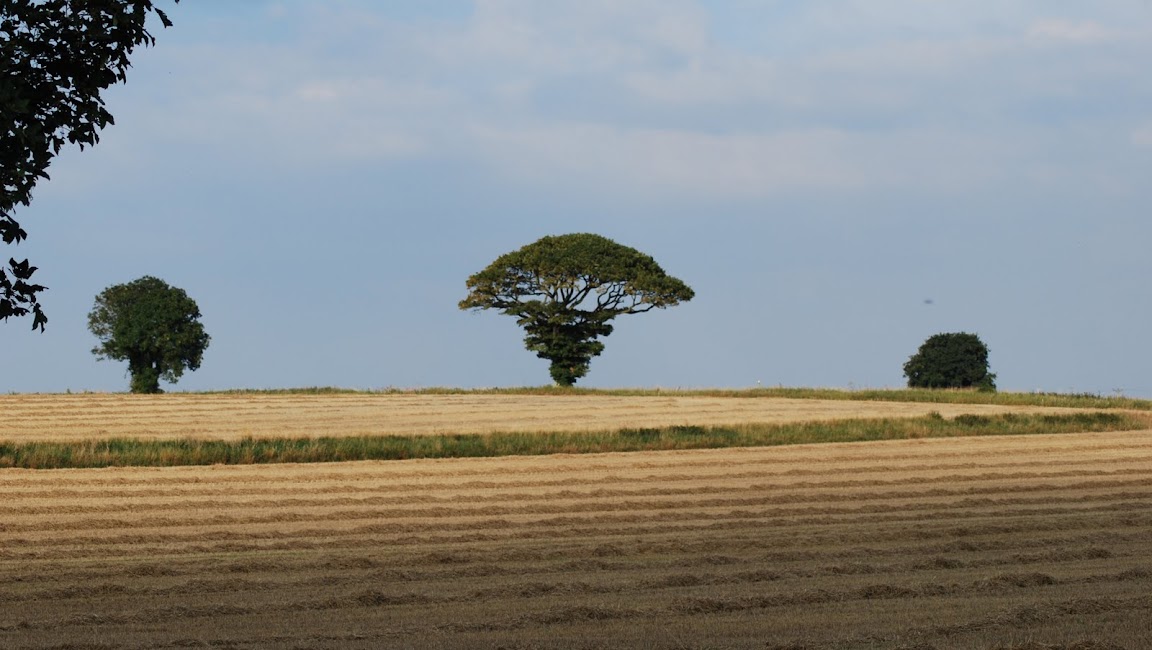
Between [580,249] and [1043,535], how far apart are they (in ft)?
180

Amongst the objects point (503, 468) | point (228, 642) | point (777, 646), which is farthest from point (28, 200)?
point (503, 468)

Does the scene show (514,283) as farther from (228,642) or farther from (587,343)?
(228,642)

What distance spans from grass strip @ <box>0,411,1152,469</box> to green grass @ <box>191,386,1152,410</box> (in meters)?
11.6

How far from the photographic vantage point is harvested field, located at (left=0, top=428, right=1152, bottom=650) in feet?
45.1

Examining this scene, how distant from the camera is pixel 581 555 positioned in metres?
18.8

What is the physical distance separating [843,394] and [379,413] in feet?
69.2

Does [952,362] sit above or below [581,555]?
above

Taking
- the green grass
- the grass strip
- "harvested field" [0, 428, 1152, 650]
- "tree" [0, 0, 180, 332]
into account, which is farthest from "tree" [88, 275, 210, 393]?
"tree" [0, 0, 180, 332]

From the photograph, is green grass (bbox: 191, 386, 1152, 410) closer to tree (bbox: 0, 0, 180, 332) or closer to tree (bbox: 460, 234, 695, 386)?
tree (bbox: 460, 234, 695, 386)

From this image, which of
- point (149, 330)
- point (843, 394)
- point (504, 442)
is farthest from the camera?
point (149, 330)

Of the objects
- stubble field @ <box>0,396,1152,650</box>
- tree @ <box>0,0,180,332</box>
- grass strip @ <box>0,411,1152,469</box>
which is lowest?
stubble field @ <box>0,396,1152,650</box>

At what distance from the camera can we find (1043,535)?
68.5 feet

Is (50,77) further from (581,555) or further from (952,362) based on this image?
(952,362)

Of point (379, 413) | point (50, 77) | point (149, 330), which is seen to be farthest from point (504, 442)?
point (149, 330)
